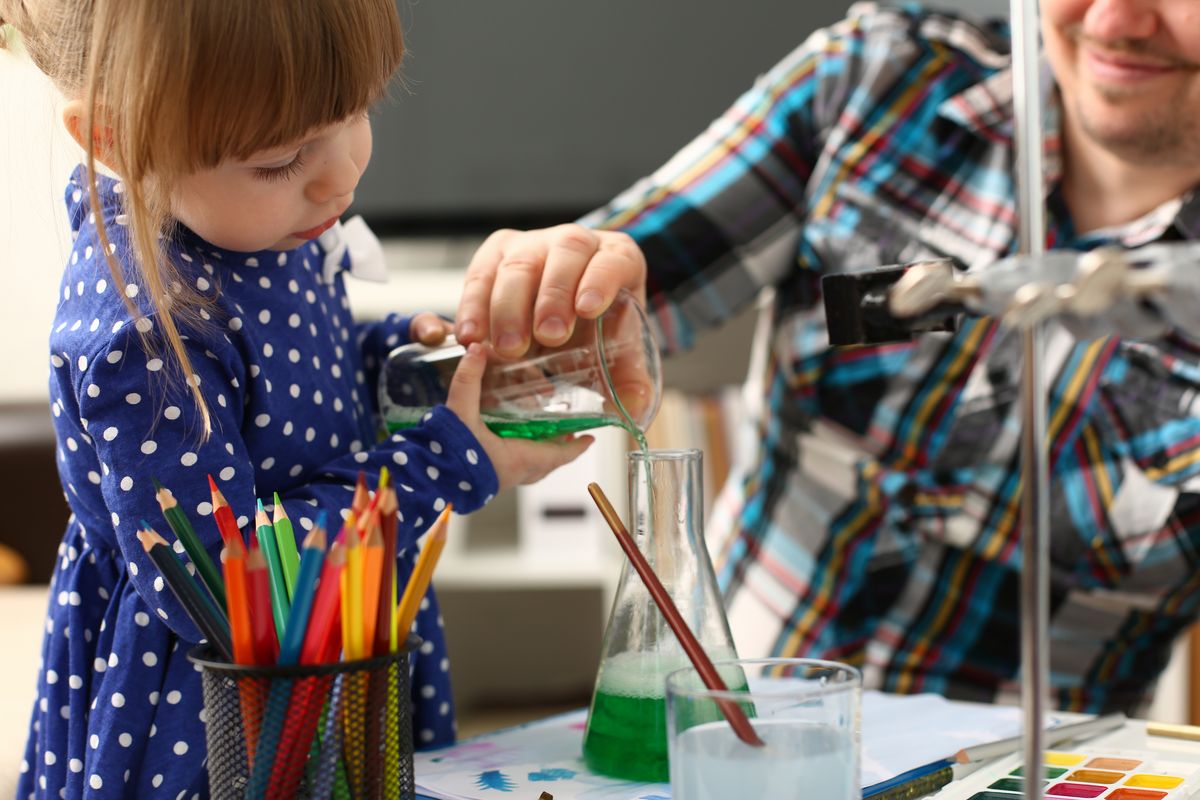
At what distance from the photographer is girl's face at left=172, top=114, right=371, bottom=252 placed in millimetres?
612

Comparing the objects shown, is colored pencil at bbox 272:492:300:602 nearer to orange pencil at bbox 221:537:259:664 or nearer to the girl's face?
orange pencil at bbox 221:537:259:664

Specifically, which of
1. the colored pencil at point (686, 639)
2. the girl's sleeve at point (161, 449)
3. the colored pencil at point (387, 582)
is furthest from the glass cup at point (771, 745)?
the girl's sleeve at point (161, 449)

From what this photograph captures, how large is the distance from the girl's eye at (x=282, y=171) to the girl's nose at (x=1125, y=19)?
25.6 inches

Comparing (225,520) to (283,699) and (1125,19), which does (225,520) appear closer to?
(283,699)

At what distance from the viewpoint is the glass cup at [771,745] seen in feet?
1.52

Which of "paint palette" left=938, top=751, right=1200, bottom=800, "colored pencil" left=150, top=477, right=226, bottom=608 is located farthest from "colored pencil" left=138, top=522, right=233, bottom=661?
"paint palette" left=938, top=751, right=1200, bottom=800

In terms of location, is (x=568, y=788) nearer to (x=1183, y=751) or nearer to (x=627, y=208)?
(x=1183, y=751)

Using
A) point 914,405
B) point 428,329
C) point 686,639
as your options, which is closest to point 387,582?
point 686,639

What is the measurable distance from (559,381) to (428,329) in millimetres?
101

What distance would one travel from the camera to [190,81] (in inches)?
21.8

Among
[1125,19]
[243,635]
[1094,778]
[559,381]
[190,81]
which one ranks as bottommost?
[1094,778]

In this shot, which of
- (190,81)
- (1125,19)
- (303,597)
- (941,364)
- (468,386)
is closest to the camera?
(303,597)

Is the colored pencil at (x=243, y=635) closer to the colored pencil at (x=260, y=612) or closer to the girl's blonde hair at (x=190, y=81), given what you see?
the colored pencil at (x=260, y=612)

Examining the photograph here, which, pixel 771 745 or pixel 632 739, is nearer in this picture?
pixel 771 745
